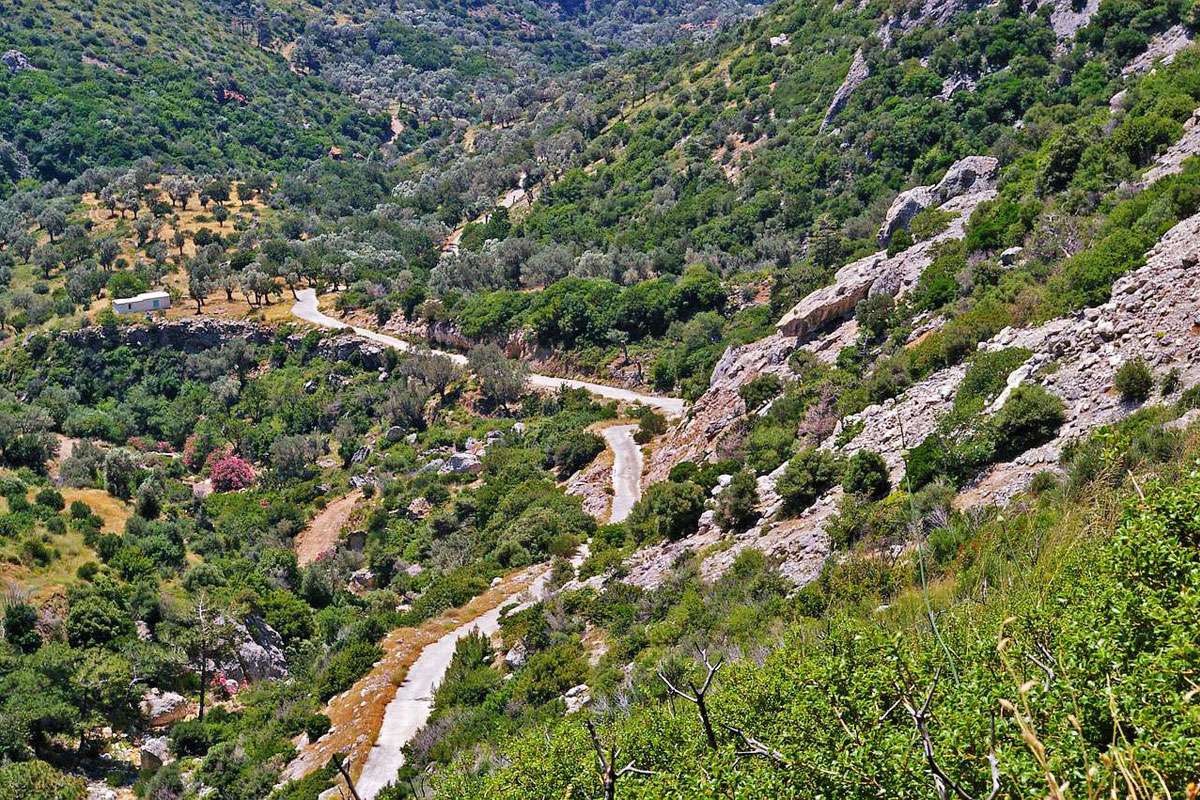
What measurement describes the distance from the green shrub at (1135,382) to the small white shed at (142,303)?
211 ft

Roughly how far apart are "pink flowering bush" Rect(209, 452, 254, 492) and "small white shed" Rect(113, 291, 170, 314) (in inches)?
737

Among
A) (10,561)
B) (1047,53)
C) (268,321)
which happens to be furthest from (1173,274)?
(268,321)

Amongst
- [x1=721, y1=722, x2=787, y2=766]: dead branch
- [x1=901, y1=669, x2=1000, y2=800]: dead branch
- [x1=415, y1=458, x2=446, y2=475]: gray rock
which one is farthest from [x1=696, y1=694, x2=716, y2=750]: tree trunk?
[x1=415, y1=458, x2=446, y2=475]: gray rock

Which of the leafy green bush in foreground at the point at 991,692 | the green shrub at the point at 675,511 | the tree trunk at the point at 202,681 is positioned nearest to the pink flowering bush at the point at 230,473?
the tree trunk at the point at 202,681

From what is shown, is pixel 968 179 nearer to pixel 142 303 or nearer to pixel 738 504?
pixel 738 504

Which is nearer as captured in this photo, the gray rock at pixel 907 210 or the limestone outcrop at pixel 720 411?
the limestone outcrop at pixel 720 411

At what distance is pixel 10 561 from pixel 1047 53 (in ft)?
185

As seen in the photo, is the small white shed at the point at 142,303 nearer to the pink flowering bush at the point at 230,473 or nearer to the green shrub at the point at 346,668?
the pink flowering bush at the point at 230,473

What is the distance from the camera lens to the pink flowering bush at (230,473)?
161 feet

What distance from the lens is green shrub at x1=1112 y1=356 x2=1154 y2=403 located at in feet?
49.6

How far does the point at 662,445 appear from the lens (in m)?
36.8

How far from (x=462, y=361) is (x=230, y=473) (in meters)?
15.0

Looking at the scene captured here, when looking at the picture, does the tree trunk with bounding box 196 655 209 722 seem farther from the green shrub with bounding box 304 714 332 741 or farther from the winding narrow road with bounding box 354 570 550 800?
the winding narrow road with bounding box 354 570 550 800

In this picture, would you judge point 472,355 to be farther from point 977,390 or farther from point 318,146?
point 318,146
